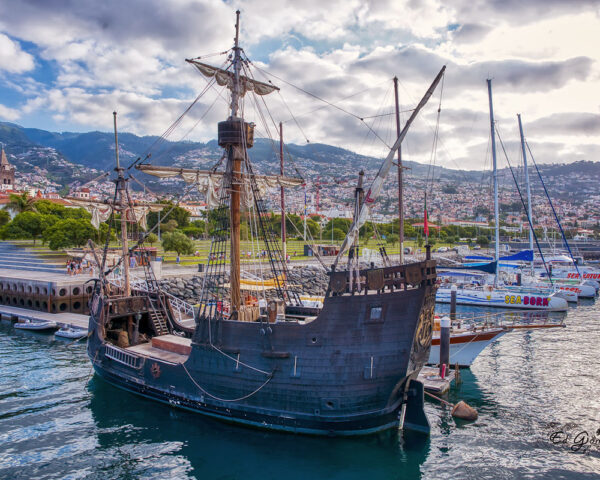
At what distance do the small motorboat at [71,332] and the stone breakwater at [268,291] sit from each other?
927 centimetres

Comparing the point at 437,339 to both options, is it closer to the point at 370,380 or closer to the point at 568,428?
the point at 568,428

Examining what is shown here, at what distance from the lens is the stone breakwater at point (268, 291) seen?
1375 inches

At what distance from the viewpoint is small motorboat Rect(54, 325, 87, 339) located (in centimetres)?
2388

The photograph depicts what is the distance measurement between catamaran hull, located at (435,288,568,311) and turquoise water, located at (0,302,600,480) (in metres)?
16.0

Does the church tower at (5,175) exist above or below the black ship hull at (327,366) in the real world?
above

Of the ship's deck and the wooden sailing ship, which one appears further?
the ship's deck

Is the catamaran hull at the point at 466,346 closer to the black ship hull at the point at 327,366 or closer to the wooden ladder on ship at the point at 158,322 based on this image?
the black ship hull at the point at 327,366

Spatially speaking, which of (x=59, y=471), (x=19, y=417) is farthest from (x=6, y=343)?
(x=59, y=471)

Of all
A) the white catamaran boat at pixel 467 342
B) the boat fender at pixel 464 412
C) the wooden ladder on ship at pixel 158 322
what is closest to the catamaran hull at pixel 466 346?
the white catamaran boat at pixel 467 342

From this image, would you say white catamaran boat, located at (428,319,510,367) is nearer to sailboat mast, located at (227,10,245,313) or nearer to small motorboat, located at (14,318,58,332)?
sailboat mast, located at (227,10,245,313)

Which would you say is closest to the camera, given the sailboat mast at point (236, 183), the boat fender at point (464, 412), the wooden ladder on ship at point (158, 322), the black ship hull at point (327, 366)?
the black ship hull at point (327, 366)

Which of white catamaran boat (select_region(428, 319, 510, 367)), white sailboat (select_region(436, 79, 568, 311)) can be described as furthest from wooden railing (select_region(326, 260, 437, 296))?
white sailboat (select_region(436, 79, 568, 311))

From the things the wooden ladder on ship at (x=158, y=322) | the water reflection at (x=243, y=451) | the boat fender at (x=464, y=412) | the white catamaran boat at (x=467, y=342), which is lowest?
the water reflection at (x=243, y=451)

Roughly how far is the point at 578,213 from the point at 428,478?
8517 inches
